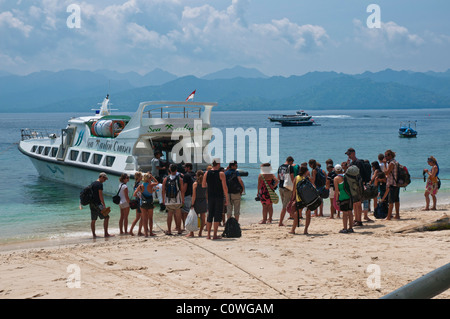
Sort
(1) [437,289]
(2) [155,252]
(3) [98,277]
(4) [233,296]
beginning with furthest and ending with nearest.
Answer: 1. (2) [155,252]
2. (3) [98,277]
3. (4) [233,296]
4. (1) [437,289]

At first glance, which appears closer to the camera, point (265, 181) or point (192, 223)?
point (192, 223)

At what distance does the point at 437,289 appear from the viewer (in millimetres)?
1973

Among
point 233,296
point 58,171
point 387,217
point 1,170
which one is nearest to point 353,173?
point 387,217

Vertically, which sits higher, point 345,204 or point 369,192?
point 369,192

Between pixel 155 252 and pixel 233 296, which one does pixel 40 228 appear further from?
pixel 233 296

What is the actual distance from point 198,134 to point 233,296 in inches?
506

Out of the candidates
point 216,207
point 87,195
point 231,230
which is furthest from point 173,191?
point 87,195

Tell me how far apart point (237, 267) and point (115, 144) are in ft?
43.7

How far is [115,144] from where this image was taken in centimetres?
1973

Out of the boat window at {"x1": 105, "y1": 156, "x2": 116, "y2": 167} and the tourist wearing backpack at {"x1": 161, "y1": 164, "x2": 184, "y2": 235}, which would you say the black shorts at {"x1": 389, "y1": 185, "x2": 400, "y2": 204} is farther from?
the boat window at {"x1": 105, "y1": 156, "x2": 116, "y2": 167}

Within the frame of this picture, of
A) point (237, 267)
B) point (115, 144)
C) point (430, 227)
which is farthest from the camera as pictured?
point (115, 144)

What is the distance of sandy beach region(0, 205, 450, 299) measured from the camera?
6.25 meters

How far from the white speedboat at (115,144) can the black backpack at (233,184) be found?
478 cm

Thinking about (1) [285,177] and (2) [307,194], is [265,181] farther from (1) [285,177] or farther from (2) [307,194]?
(2) [307,194]
